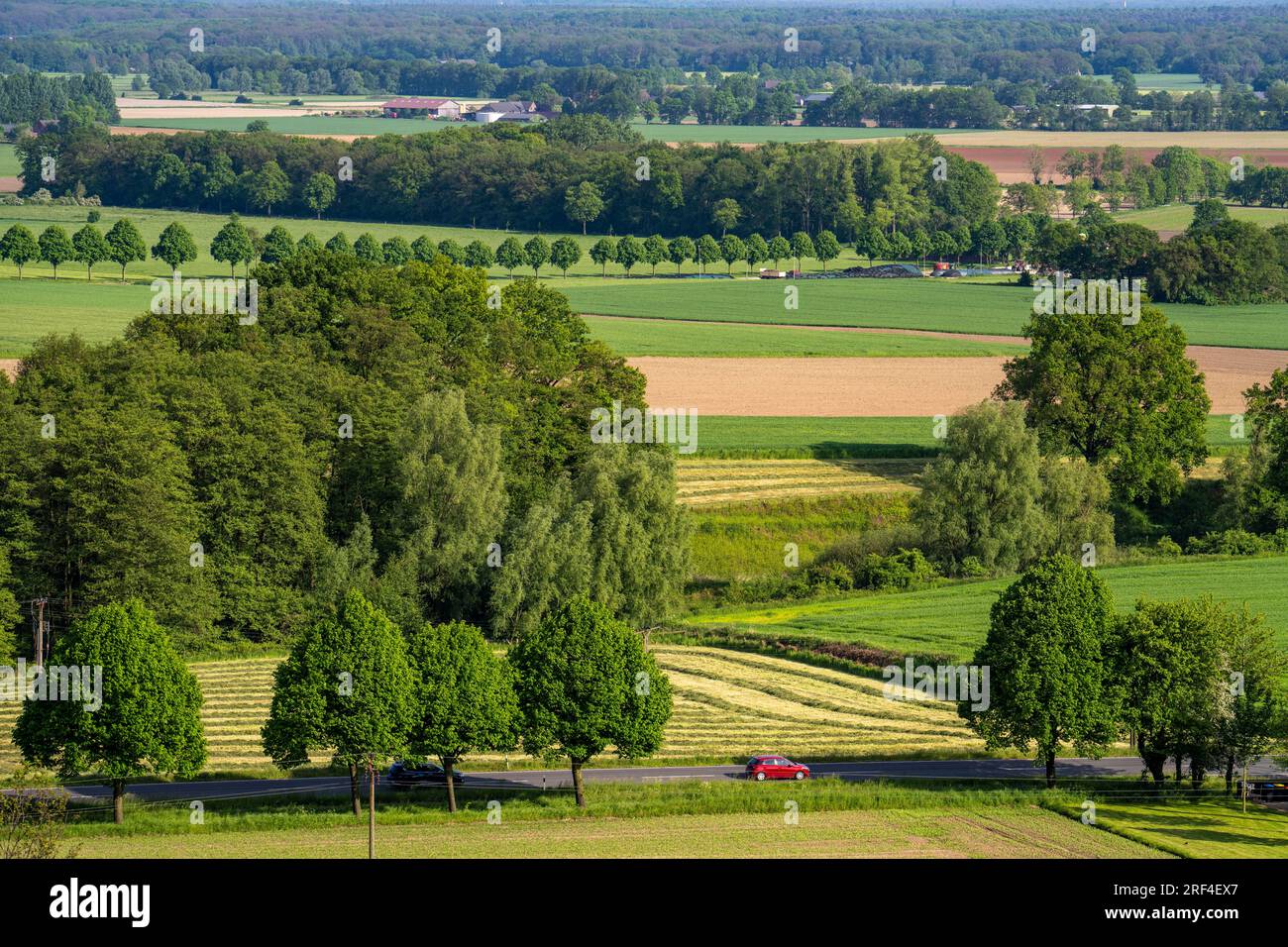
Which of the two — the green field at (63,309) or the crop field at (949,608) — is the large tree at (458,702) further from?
the green field at (63,309)

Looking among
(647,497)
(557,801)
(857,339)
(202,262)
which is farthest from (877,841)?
(202,262)

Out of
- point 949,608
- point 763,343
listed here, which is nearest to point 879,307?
point 763,343

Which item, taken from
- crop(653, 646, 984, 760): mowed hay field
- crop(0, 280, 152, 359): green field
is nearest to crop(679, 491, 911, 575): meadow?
crop(653, 646, 984, 760): mowed hay field

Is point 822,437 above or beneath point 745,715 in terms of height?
above

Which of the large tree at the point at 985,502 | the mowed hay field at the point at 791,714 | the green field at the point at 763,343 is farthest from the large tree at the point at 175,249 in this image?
the mowed hay field at the point at 791,714

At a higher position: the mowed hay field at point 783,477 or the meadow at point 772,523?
the mowed hay field at point 783,477

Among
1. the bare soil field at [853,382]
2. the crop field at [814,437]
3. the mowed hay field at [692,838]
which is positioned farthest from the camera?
the bare soil field at [853,382]

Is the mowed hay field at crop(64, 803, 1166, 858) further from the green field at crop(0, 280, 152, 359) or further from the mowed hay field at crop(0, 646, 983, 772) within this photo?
the green field at crop(0, 280, 152, 359)

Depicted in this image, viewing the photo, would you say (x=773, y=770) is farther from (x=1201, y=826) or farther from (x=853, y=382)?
(x=853, y=382)
